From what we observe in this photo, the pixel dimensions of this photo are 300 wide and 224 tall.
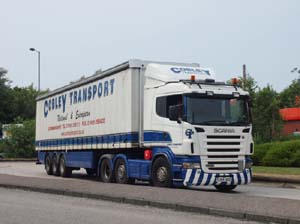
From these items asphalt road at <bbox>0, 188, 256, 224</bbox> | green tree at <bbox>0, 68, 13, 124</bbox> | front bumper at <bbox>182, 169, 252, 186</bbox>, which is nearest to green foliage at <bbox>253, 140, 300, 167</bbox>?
front bumper at <bbox>182, 169, 252, 186</bbox>

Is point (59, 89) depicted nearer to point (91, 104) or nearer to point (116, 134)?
point (91, 104)

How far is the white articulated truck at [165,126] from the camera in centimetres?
1723

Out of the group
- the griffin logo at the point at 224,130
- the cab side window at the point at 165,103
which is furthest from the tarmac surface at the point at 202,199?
the cab side window at the point at 165,103

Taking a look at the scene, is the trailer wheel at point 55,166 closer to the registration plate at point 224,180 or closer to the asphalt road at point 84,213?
the asphalt road at point 84,213

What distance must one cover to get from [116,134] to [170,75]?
3.45 meters

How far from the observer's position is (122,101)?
2045 cm

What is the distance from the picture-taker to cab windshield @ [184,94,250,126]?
17219 mm

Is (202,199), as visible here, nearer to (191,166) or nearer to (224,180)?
(191,166)

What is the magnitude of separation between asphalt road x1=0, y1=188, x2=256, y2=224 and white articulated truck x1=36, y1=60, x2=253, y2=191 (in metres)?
3.17

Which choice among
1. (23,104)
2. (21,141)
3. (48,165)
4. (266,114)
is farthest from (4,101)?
(48,165)

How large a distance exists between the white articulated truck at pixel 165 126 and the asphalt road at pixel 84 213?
3.17 meters

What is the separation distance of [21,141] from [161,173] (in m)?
35.0

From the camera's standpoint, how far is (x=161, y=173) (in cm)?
1803

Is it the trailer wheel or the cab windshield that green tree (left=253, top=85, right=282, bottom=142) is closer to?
the trailer wheel
